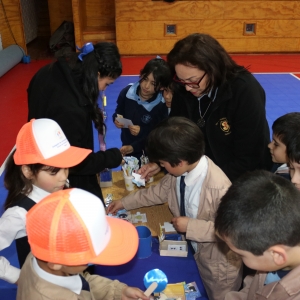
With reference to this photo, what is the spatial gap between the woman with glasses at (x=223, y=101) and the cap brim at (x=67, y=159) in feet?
2.94

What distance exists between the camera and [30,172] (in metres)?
1.95

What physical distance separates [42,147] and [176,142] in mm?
769

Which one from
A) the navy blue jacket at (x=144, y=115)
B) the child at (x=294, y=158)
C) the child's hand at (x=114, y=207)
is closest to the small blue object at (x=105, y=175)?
the child's hand at (x=114, y=207)

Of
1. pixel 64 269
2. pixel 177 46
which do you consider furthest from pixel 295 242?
pixel 177 46

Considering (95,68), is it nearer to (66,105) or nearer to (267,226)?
(66,105)

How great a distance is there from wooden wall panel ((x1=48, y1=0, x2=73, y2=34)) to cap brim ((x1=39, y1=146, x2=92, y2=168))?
10.2 m

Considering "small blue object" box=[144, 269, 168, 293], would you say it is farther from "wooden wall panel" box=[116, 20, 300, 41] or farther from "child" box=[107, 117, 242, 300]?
"wooden wall panel" box=[116, 20, 300, 41]

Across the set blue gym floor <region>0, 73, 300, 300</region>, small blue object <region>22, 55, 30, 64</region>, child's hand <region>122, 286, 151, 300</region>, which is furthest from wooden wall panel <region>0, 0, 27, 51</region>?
child's hand <region>122, 286, 151, 300</region>

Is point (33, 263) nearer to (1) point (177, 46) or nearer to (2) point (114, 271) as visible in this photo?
(2) point (114, 271)

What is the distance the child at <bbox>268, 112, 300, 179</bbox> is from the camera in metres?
2.42

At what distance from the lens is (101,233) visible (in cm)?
135

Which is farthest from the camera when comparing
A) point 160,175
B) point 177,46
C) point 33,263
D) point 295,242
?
point 160,175

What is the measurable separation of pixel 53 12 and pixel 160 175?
31.6 ft

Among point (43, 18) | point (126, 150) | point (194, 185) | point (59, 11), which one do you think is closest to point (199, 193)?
point (194, 185)
